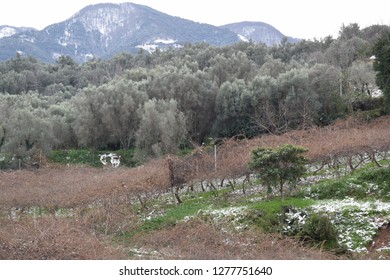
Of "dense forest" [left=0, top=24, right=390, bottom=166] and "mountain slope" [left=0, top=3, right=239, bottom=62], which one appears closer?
"dense forest" [left=0, top=24, right=390, bottom=166]

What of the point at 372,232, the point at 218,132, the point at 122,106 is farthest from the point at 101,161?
the point at 372,232

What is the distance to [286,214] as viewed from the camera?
1531cm

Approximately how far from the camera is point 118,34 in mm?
188500

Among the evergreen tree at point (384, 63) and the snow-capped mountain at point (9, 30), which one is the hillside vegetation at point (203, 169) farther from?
the snow-capped mountain at point (9, 30)

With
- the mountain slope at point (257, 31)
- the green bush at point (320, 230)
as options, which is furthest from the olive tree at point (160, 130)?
the mountain slope at point (257, 31)

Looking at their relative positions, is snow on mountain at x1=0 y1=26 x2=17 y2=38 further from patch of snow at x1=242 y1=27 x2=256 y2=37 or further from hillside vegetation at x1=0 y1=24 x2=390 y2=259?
hillside vegetation at x1=0 y1=24 x2=390 y2=259

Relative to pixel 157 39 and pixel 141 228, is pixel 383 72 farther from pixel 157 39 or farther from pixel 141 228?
pixel 157 39

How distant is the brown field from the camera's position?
29.3ft

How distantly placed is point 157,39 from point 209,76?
126 m

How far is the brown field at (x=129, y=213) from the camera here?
893 cm

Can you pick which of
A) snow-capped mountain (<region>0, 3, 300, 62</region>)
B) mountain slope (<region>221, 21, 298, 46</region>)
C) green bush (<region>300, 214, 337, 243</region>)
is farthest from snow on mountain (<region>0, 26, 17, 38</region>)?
green bush (<region>300, 214, 337, 243</region>)

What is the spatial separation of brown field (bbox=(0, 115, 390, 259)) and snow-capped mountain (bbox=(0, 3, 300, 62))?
12362 cm

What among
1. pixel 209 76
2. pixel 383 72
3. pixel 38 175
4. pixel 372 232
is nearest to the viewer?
pixel 372 232

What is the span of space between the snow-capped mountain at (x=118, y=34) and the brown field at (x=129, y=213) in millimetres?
123615
